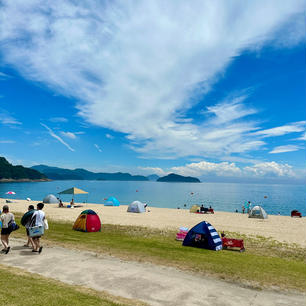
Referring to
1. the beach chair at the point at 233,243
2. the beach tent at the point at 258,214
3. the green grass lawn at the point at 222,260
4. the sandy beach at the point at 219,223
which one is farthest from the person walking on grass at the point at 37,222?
the beach tent at the point at 258,214

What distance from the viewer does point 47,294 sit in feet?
21.2

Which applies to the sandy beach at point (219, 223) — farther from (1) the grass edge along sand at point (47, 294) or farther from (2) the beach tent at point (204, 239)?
(1) the grass edge along sand at point (47, 294)

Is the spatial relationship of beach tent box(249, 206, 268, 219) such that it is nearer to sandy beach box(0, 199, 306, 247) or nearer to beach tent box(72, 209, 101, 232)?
sandy beach box(0, 199, 306, 247)

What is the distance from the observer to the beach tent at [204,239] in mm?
14367

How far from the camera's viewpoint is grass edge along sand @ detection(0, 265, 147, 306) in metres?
6.02

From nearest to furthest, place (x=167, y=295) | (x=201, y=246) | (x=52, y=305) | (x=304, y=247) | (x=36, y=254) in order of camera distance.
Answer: (x=52, y=305) < (x=167, y=295) < (x=36, y=254) < (x=201, y=246) < (x=304, y=247)

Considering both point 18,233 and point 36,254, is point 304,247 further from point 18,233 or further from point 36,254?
point 18,233

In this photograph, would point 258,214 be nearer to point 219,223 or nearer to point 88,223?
point 219,223

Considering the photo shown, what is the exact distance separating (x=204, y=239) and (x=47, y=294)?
10.2m

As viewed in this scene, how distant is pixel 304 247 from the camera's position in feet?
57.2

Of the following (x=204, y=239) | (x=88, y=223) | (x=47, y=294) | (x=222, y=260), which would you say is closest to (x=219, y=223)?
(x=204, y=239)

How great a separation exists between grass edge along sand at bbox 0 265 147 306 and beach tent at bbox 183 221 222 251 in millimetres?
8722

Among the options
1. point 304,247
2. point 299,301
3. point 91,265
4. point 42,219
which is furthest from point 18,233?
point 304,247

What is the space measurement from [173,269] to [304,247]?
1272 centimetres
